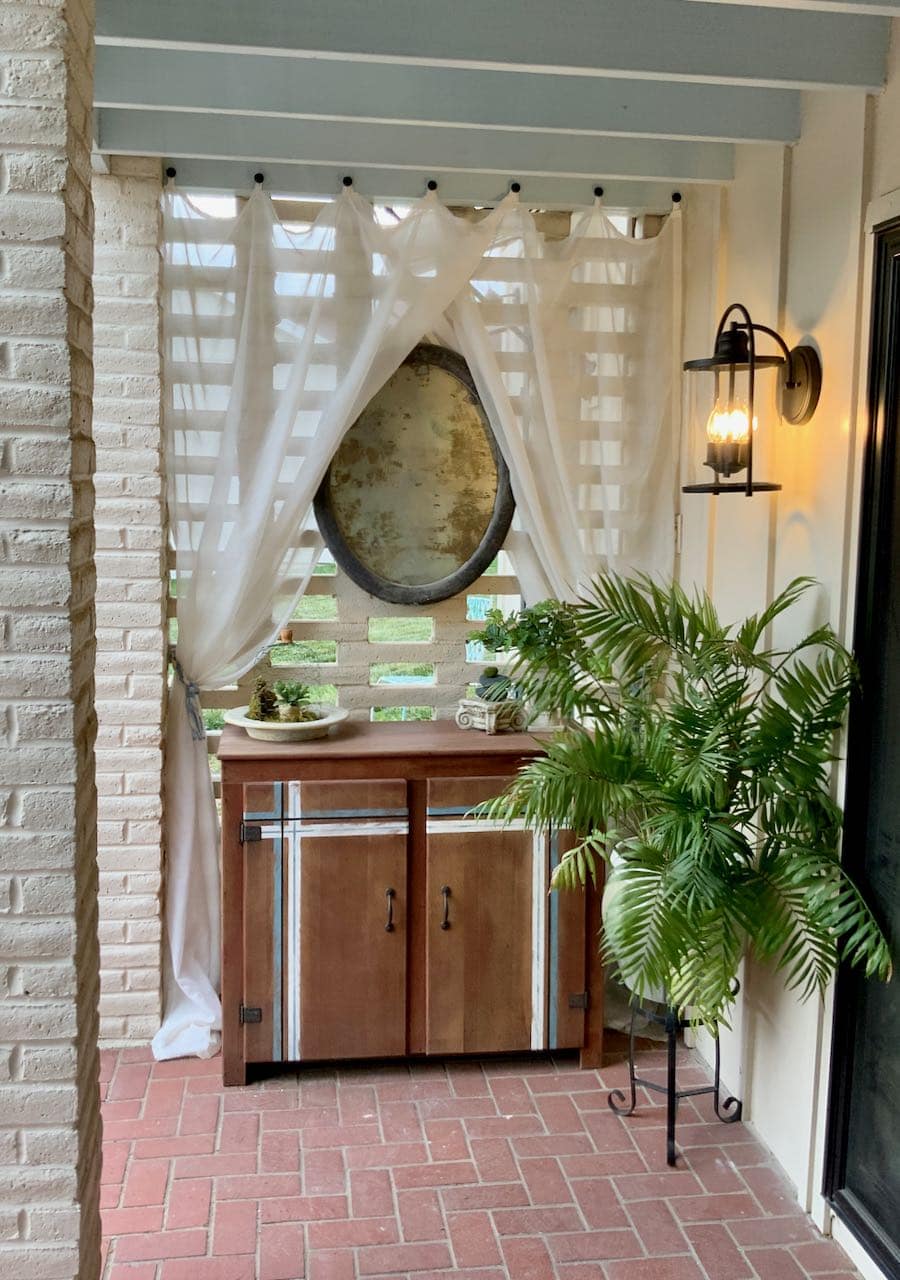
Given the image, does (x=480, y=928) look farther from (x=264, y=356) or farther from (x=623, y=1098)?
(x=264, y=356)

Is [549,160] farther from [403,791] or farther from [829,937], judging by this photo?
[829,937]

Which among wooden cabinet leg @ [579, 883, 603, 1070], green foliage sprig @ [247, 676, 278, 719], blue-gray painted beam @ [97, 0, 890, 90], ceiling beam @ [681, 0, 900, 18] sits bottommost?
wooden cabinet leg @ [579, 883, 603, 1070]

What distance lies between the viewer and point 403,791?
149 inches

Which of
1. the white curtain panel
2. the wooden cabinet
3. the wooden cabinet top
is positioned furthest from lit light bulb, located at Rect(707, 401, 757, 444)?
the wooden cabinet

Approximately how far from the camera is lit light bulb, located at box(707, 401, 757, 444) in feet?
10.3

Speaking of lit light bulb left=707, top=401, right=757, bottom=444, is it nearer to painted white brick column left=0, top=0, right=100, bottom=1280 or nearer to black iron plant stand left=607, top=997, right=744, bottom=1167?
black iron plant stand left=607, top=997, right=744, bottom=1167

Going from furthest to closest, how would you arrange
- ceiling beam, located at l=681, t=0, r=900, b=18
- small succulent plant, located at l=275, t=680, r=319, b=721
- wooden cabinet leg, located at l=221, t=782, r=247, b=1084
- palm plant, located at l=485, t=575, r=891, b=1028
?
1. small succulent plant, located at l=275, t=680, r=319, b=721
2. wooden cabinet leg, located at l=221, t=782, r=247, b=1084
3. palm plant, located at l=485, t=575, r=891, b=1028
4. ceiling beam, located at l=681, t=0, r=900, b=18

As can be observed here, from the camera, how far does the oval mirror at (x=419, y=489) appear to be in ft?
13.6

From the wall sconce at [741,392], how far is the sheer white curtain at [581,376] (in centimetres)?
84

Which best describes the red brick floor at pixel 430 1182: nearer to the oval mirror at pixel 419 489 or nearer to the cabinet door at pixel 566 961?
the cabinet door at pixel 566 961

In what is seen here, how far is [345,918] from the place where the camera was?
12.5 ft

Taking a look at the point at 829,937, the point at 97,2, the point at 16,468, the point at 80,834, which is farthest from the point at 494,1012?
the point at 97,2

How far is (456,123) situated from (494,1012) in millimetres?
2619

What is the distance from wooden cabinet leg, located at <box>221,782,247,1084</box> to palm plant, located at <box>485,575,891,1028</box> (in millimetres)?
861
